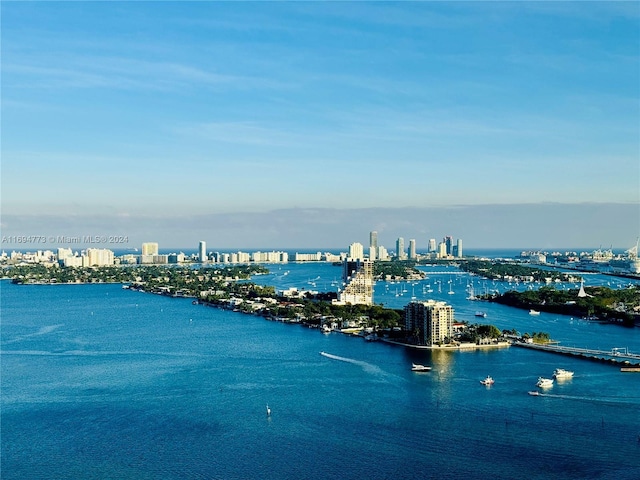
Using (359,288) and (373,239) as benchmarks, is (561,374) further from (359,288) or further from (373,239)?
(373,239)

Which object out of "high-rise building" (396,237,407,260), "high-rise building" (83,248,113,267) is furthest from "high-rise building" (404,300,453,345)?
"high-rise building" (396,237,407,260)

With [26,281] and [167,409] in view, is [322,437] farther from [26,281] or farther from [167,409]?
[26,281]

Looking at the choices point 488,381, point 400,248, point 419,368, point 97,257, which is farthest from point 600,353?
point 400,248

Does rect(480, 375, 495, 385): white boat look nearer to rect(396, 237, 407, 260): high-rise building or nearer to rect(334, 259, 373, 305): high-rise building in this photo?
A: rect(334, 259, 373, 305): high-rise building

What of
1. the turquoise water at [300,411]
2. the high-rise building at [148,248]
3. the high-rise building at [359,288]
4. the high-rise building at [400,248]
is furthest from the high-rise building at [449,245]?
the turquoise water at [300,411]

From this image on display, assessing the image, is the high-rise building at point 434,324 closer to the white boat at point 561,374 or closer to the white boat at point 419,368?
the white boat at point 419,368

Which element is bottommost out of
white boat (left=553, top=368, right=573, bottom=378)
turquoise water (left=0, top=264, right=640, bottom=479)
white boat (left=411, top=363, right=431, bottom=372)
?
turquoise water (left=0, top=264, right=640, bottom=479)

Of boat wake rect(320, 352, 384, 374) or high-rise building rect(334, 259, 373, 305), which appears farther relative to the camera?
high-rise building rect(334, 259, 373, 305)
